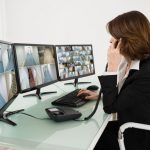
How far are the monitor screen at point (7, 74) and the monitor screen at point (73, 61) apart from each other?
66cm

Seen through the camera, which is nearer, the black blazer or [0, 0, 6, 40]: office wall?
the black blazer

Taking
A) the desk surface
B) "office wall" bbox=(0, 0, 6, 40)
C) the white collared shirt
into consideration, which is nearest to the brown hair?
the white collared shirt

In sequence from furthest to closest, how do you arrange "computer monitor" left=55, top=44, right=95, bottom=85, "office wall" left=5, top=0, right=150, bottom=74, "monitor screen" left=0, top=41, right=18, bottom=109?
1. "office wall" left=5, top=0, right=150, bottom=74
2. "computer monitor" left=55, top=44, right=95, bottom=85
3. "monitor screen" left=0, top=41, right=18, bottom=109

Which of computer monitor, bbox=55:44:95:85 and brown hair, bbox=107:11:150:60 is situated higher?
brown hair, bbox=107:11:150:60

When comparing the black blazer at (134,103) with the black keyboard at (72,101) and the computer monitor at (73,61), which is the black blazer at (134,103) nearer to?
the black keyboard at (72,101)

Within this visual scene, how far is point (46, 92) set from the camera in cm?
189

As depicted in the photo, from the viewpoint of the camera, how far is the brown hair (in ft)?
4.08

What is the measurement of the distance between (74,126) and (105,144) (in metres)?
0.37

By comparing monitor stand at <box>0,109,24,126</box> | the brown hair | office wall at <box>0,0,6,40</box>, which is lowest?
monitor stand at <box>0,109,24,126</box>

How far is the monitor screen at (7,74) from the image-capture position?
113 centimetres

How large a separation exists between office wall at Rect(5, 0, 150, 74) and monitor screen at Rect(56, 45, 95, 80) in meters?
0.88

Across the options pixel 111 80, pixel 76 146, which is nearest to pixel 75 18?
pixel 111 80

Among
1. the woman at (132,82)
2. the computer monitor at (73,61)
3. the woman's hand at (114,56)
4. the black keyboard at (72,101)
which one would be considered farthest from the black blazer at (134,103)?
the computer monitor at (73,61)

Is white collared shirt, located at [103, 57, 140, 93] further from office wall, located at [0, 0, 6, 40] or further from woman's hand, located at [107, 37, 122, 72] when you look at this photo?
office wall, located at [0, 0, 6, 40]
